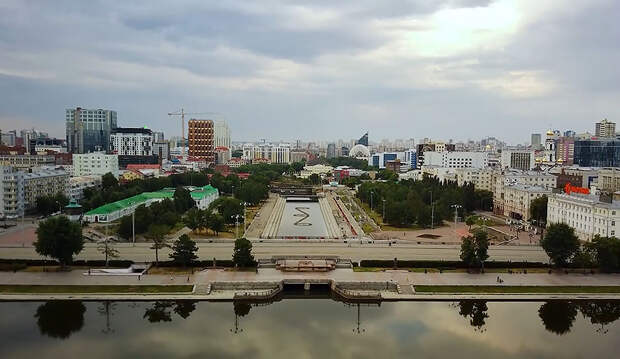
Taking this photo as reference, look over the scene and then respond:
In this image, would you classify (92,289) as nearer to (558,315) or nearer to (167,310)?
(167,310)

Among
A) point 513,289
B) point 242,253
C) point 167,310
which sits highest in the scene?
point 242,253

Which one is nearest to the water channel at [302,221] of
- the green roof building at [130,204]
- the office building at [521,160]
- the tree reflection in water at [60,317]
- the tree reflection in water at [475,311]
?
the green roof building at [130,204]

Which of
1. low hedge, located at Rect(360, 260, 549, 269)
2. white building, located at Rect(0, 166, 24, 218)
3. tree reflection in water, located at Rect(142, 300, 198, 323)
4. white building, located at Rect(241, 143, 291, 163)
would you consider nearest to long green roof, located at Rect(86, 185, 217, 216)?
white building, located at Rect(0, 166, 24, 218)

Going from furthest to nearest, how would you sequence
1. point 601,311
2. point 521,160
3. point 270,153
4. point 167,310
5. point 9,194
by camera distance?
1. point 270,153
2. point 521,160
3. point 9,194
4. point 601,311
5. point 167,310

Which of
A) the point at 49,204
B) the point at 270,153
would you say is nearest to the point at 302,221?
the point at 49,204

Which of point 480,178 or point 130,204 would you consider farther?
point 480,178

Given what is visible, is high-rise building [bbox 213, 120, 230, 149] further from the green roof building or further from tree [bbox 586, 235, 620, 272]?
tree [bbox 586, 235, 620, 272]
